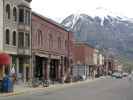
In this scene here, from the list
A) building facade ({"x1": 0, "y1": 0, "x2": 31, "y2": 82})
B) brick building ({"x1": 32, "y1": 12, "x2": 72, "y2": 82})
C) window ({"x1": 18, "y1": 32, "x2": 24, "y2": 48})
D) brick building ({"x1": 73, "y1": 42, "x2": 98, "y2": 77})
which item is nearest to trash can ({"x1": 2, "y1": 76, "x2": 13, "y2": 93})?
building facade ({"x1": 0, "y1": 0, "x2": 31, "y2": 82})

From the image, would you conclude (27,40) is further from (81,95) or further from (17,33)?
(81,95)

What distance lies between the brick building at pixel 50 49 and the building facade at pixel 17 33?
2971 mm

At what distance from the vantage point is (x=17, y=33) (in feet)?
194

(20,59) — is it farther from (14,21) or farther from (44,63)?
(44,63)

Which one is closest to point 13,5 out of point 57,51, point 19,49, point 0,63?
point 19,49

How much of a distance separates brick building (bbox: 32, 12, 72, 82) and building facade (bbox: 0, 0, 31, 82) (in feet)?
9.75

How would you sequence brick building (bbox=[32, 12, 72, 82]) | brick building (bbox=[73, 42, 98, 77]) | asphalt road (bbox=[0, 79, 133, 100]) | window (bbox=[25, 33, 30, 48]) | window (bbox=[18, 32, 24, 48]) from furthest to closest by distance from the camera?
brick building (bbox=[73, 42, 98, 77]) < brick building (bbox=[32, 12, 72, 82]) < window (bbox=[25, 33, 30, 48]) < window (bbox=[18, 32, 24, 48]) < asphalt road (bbox=[0, 79, 133, 100])

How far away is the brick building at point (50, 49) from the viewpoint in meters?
66.5

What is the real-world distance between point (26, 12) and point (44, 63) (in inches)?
575

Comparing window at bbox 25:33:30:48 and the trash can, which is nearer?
the trash can

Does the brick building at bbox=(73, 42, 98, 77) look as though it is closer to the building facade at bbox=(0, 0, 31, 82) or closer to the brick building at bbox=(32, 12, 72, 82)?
the brick building at bbox=(32, 12, 72, 82)

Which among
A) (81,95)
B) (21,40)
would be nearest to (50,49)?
(21,40)

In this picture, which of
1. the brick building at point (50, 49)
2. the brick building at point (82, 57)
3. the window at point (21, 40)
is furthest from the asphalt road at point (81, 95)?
the brick building at point (82, 57)

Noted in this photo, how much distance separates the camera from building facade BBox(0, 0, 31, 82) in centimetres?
5509
